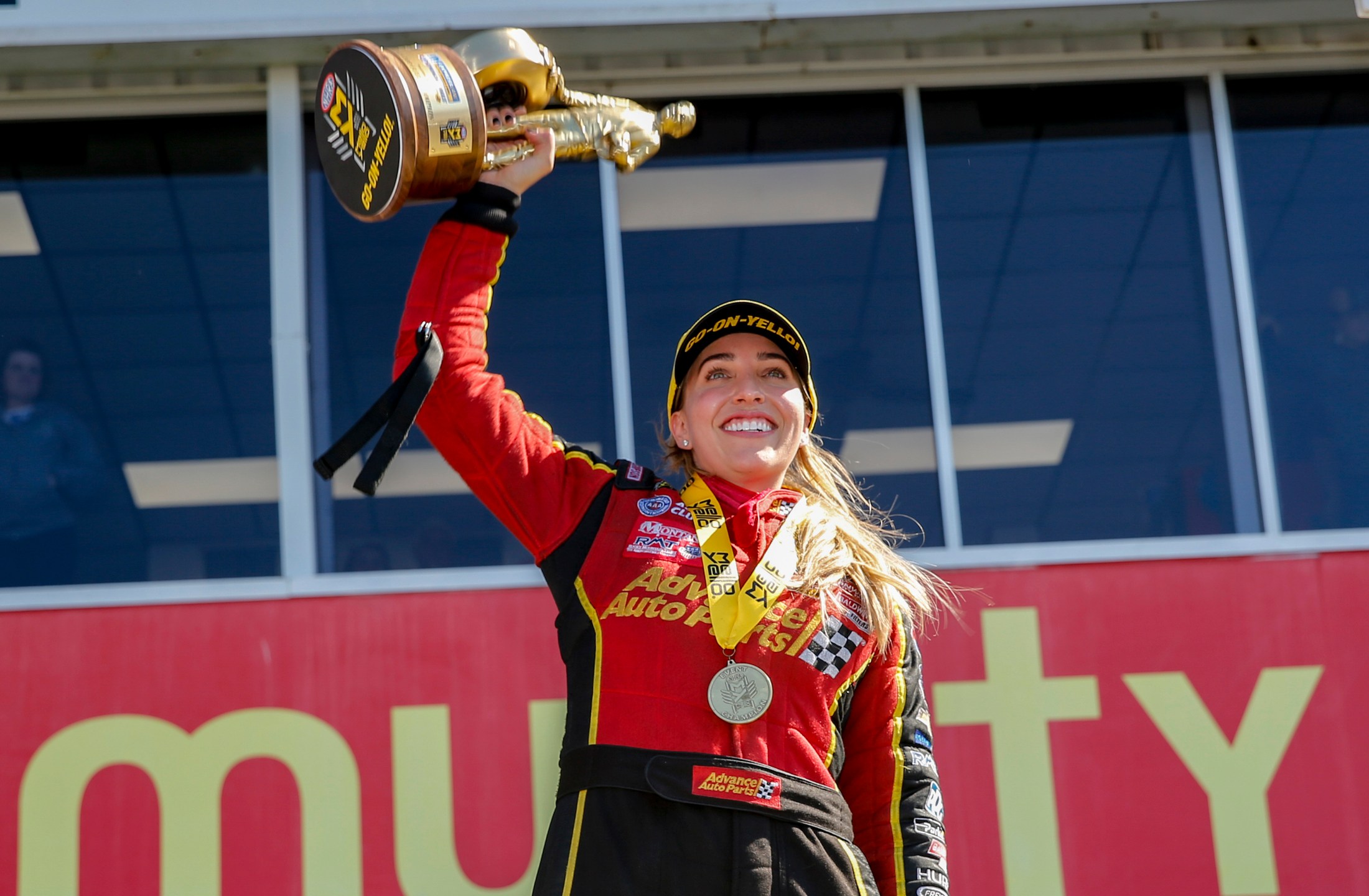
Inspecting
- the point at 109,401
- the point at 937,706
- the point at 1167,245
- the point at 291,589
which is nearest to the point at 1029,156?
the point at 1167,245

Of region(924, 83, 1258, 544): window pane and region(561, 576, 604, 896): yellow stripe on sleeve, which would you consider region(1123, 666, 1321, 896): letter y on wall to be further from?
region(561, 576, 604, 896): yellow stripe on sleeve

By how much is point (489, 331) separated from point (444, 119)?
2.54 m

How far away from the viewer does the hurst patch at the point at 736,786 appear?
2.00 meters

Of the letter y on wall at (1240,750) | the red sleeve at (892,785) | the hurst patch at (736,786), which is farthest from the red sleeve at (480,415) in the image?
the letter y on wall at (1240,750)

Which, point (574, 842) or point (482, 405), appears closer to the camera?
point (574, 842)

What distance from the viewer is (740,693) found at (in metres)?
2.07

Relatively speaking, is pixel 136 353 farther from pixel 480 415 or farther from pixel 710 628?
pixel 710 628

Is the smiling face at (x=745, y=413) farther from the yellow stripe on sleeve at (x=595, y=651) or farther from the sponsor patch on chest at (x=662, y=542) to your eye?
the yellow stripe on sleeve at (x=595, y=651)

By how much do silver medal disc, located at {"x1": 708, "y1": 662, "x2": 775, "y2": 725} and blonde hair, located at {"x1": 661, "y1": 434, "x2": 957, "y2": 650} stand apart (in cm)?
17

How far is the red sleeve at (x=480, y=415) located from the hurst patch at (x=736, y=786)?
1.42ft

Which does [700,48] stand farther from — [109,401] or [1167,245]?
[109,401]

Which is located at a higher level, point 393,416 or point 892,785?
point 393,416

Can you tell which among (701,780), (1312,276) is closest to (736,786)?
(701,780)

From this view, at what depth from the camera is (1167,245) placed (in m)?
4.82
